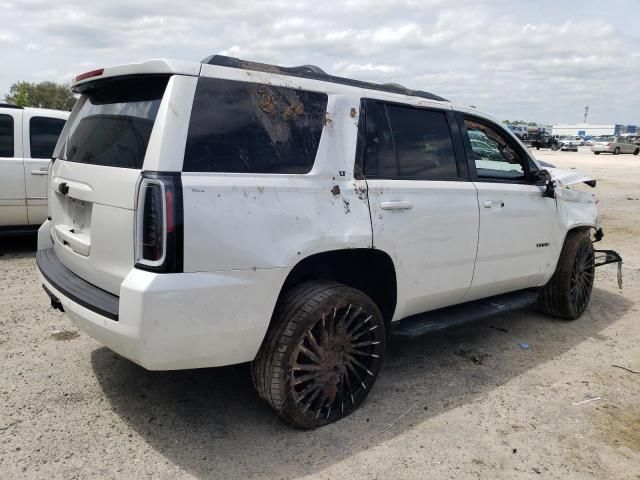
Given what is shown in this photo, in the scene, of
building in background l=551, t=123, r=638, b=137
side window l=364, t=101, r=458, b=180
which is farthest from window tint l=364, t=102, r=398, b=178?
building in background l=551, t=123, r=638, b=137

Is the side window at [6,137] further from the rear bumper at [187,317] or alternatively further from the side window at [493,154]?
the side window at [493,154]

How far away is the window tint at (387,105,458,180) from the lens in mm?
3604

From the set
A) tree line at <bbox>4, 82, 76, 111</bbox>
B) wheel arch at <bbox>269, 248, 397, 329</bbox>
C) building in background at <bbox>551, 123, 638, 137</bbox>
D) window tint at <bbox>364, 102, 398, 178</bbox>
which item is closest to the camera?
wheel arch at <bbox>269, 248, 397, 329</bbox>

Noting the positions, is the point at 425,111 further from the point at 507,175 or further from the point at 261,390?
the point at 261,390

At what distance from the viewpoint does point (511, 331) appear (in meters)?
5.03

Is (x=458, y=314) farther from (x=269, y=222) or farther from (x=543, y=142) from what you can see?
(x=543, y=142)

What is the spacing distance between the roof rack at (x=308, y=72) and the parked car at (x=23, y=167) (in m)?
4.92

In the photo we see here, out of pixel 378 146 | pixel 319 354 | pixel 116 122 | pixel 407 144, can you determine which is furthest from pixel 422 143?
pixel 116 122

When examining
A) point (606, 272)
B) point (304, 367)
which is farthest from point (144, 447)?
point (606, 272)

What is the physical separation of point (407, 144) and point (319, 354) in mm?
1493

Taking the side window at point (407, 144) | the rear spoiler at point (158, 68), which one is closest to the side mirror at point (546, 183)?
the side window at point (407, 144)

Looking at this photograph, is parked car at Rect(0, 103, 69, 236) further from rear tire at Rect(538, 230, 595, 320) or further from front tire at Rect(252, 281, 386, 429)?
rear tire at Rect(538, 230, 595, 320)

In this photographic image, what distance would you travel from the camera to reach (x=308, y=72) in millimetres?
3279

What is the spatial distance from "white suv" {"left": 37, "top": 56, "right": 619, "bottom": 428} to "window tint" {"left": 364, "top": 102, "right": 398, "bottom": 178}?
0.04ft
